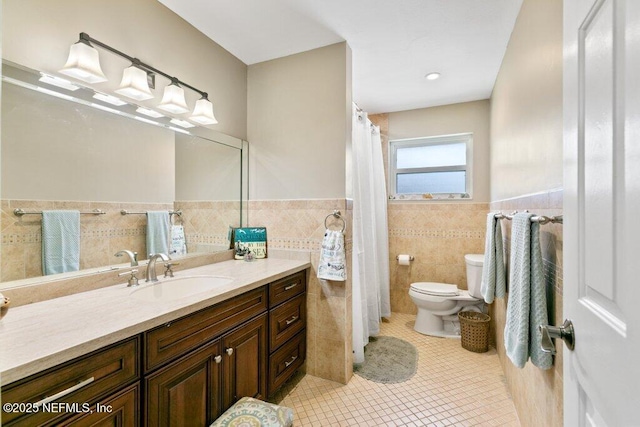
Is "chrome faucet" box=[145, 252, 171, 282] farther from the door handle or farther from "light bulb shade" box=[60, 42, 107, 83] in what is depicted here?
the door handle

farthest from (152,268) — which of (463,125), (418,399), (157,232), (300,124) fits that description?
(463,125)

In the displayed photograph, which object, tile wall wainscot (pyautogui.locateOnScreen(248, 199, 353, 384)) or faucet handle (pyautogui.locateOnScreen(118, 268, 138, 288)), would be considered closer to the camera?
faucet handle (pyautogui.locateOnScreen(118, 268, 138, 288))

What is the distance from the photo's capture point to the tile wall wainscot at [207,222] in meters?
1.93

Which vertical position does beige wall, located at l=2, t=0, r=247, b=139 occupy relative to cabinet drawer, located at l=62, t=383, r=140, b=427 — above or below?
above

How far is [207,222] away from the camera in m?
2.08

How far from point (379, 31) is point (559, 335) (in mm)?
1948

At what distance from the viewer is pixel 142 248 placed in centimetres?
165

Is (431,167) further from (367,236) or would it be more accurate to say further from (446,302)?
(446,302)

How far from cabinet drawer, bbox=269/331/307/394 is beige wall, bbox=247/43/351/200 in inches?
40.7

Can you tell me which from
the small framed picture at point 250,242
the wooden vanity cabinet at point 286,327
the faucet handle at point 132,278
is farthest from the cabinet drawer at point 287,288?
the faucet handle at point 132,278

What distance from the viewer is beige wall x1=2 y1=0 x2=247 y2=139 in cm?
120

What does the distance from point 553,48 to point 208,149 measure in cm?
200

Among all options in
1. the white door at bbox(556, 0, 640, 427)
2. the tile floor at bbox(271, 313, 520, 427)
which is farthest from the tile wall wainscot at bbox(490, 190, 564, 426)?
the white door at bbox(556, 0, 640, 427)

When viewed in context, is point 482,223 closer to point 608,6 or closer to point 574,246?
point 574,246
